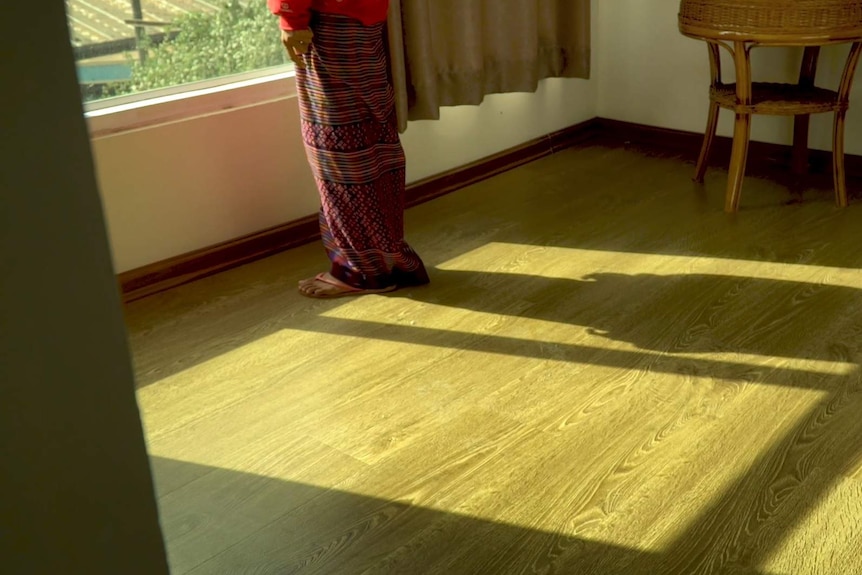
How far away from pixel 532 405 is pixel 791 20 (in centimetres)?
169

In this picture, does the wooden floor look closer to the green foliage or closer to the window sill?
the window sill

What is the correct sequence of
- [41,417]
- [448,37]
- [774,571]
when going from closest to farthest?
[41,417]
[774,571]
[448,37]

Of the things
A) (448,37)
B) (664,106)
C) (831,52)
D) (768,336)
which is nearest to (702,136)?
(664,106)

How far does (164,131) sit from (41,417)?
2.02 m

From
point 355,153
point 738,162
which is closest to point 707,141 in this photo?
point 738,162

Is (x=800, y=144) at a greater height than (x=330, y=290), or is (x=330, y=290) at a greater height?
(x=800, y=144)

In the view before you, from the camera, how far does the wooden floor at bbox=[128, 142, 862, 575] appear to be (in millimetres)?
1625

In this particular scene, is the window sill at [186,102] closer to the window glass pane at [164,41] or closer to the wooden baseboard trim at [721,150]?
the window glass pane at [164,41]

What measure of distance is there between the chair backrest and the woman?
122cm

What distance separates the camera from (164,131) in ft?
8.86

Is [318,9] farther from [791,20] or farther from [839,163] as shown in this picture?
[839,163]

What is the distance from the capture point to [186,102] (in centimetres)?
277

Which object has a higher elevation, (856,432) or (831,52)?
(831,52)

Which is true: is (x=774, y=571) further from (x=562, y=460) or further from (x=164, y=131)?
(x=164, y=131)
